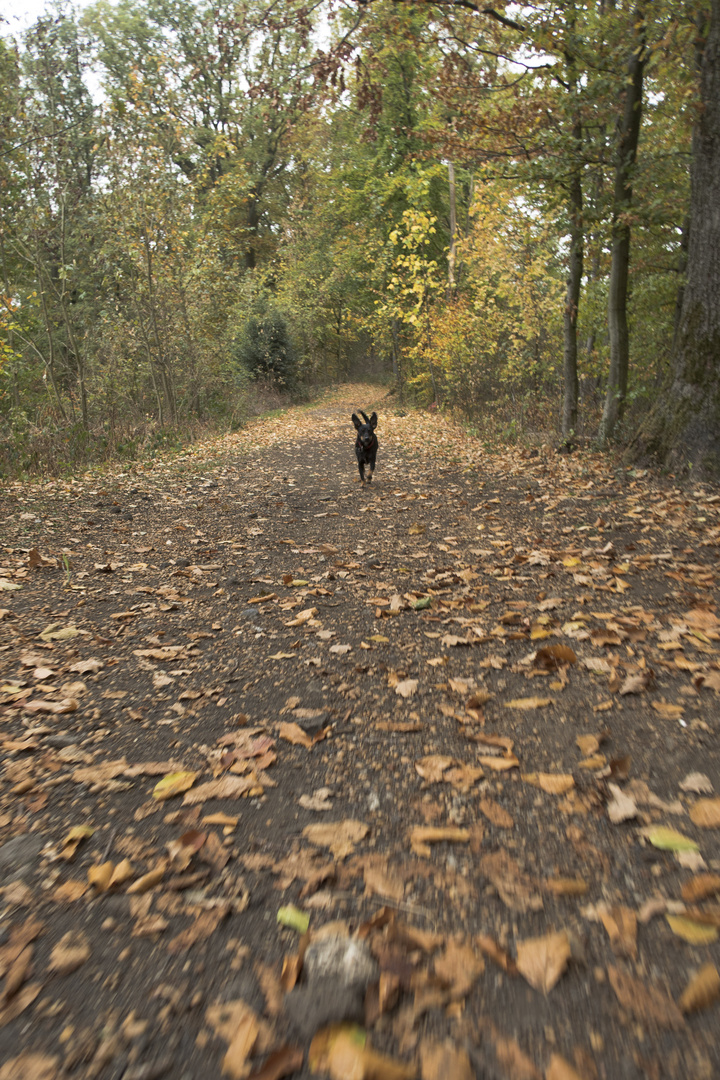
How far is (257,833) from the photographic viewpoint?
2.06 meters

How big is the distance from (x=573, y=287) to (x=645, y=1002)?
10.4 m

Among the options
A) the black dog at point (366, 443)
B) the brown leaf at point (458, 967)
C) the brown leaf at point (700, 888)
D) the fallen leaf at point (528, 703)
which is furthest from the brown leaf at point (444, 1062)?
the black dog at point (366, 443)

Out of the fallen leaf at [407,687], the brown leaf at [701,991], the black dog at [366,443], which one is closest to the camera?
the brown leaf at [701,991]

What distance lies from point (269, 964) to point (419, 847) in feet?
1.99

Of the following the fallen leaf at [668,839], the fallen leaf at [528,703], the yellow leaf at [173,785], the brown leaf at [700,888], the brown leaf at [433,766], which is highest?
the brown leaf at [700,888]

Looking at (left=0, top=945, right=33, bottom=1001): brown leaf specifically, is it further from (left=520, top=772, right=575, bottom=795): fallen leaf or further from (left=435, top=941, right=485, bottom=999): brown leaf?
(left=520, top=772, right=575, bottom=795): fallen leaf

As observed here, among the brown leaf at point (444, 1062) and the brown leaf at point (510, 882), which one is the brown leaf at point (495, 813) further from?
the brown leaf at point (444, 1062)

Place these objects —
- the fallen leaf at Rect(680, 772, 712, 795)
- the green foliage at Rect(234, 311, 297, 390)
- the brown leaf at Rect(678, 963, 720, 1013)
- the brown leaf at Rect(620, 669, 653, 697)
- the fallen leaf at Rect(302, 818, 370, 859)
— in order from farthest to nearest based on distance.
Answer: the green foliage at Rect(234, 311, 297, 390) < the brown leaf at Rect(620, 669, 653, 697) < the fallen leaf at Rect(680, 772, 712, 795) < the fallen leaf at Rect(302, 818, 370, 859) < the brown leaf at Rect(678, 963, 720, 1013)

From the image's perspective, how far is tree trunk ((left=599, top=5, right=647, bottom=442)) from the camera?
768 centimetres

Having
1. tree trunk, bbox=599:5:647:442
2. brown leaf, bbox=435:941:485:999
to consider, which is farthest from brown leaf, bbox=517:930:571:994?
tree trunk, bbox=599:5:647:442

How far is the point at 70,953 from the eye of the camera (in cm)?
158

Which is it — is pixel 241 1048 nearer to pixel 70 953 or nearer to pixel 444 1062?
pixel 444 1062

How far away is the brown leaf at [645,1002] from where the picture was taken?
133cm

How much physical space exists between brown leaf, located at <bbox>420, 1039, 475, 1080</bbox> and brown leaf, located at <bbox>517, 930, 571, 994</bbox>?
0.26 meters
